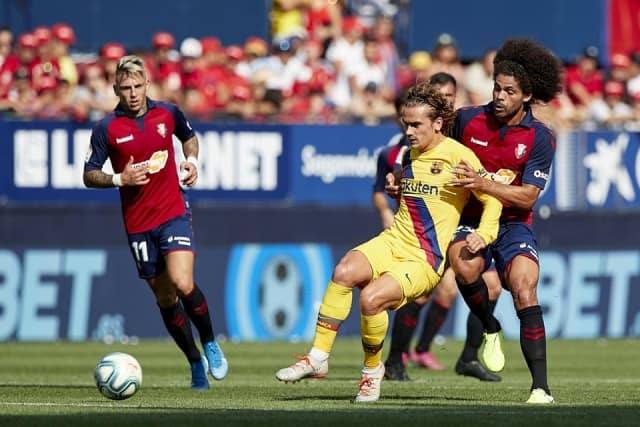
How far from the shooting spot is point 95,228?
65.2ft

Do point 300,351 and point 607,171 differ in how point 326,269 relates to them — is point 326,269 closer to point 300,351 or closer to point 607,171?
point 300,351

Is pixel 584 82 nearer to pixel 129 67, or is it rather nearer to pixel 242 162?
pixel 242 162

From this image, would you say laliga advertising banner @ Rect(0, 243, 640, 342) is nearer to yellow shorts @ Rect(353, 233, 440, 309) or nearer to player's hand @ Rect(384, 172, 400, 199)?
player's hand @ Rect(384, 172, 400, 199)

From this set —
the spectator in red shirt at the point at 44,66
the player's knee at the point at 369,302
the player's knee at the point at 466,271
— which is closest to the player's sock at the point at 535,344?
the player's knee at the point at 466,271

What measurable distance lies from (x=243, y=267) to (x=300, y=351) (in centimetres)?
237

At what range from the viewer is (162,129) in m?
12.8

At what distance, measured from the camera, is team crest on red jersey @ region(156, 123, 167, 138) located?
12734 millimetres

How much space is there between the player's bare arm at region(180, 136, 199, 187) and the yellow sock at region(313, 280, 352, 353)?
2.07 m

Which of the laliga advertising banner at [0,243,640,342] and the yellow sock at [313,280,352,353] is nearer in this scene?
the yellow sock at [313,280,352,353]

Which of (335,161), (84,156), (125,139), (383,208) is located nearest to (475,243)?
(125,139)

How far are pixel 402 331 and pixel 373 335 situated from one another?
11.3 ft

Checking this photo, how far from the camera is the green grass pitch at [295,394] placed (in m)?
9.52

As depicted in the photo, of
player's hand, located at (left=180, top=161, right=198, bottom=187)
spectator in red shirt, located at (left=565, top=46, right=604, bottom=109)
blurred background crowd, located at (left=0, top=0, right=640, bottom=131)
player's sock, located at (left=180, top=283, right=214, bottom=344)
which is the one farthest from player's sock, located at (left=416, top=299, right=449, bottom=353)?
spectator in red shirt, located at (left=565, top=46, right=604, bottom=109)

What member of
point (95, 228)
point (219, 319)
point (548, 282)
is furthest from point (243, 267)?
point (548, 282)
